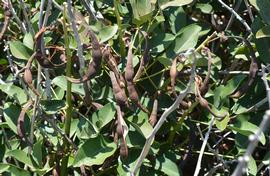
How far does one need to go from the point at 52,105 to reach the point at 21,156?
123 millimetres

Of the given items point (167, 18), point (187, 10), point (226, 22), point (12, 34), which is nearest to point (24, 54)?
point (12, 34)

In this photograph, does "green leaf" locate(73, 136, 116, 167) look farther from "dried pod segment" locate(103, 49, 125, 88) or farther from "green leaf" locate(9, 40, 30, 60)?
"green leaf" locate(9, 40, 30, 60)

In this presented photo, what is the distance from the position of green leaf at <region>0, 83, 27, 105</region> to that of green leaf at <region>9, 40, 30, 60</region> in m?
0.08

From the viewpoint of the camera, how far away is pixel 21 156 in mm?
1139


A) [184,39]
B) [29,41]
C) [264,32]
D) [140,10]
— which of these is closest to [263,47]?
[264,32]

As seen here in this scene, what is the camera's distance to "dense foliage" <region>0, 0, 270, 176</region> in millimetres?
1103

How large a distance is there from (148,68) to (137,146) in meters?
0.20

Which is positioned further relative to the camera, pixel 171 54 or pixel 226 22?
pixel 226 22

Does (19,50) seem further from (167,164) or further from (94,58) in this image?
(167,164)

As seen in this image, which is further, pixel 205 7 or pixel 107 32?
pixel 205 7

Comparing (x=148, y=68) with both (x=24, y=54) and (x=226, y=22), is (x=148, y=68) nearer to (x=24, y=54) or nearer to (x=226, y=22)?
(x=24, y=54)

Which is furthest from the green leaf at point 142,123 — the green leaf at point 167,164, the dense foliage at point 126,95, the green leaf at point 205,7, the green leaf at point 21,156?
the green leaf at point 205,7

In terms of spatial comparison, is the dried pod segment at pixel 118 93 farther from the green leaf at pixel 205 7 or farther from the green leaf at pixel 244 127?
the green leaf at pixel 205 7

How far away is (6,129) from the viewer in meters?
1.33
